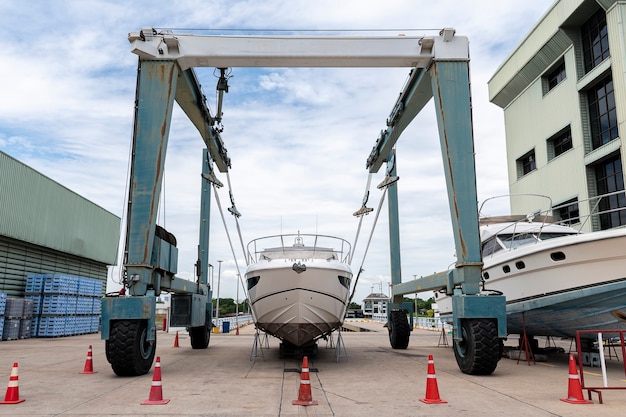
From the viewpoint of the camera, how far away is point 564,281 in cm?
982

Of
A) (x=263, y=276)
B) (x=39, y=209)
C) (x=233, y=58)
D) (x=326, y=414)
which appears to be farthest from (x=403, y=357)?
(x=39, y=209)

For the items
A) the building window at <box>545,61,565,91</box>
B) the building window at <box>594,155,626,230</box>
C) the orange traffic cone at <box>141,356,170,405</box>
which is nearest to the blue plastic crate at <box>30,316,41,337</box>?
the orange traffic cone at <box>141,356,170,405</box>

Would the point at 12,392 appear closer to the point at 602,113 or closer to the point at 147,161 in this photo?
the point at 147,161

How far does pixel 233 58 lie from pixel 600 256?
8324 millimetres

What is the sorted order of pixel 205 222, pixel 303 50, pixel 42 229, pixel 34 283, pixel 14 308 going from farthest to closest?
1. pixel 42 229
2. pixel 34 283
3. pixel 14 308
4. pixel 205 222
5. pixel 303 50

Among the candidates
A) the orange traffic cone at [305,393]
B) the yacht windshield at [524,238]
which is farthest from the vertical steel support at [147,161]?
the yacht windshield at [524,238]

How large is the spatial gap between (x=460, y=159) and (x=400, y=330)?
7.21m

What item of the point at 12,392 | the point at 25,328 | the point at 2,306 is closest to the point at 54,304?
the point at 25,328

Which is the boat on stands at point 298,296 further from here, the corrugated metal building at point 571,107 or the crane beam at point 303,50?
the corrugated metal building at point 571,107

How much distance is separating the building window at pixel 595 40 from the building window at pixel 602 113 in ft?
3.68

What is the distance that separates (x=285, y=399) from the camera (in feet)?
22.4

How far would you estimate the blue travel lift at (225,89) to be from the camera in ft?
28.8

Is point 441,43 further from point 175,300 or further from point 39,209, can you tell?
point 39,209

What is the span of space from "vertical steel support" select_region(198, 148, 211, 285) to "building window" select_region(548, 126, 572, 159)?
16.9 metres
